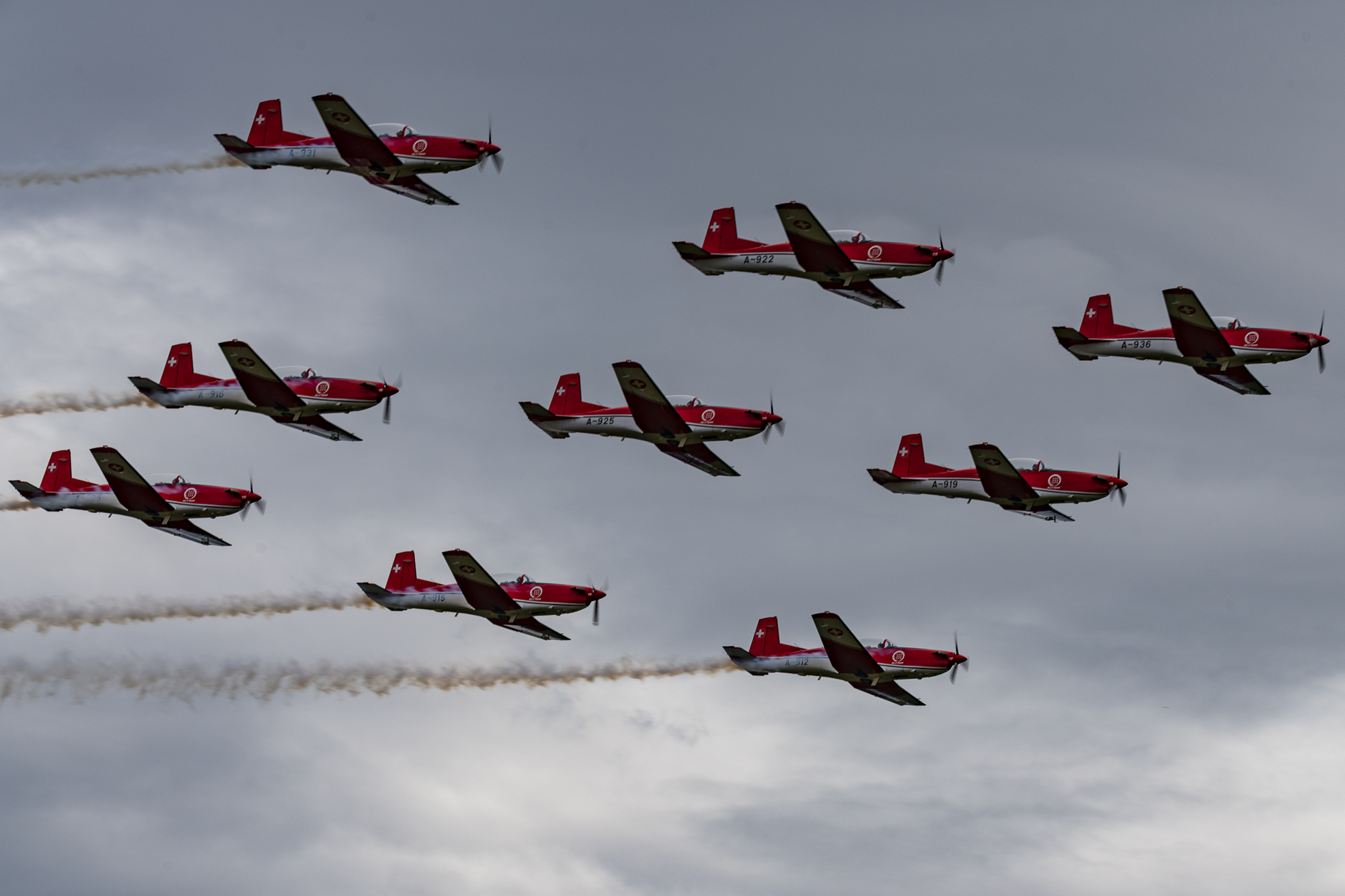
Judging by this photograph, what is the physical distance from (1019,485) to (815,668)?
46.9ft

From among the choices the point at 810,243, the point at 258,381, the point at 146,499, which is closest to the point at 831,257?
the point at 810,243

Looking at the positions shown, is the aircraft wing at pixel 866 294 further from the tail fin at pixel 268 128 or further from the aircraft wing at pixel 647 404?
the tail fin at pixel 268 128

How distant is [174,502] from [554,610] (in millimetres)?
18961

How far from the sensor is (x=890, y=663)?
102188 millimetres

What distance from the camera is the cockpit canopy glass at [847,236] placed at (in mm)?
96125

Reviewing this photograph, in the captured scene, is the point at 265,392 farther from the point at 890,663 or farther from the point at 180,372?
the point at 890,663

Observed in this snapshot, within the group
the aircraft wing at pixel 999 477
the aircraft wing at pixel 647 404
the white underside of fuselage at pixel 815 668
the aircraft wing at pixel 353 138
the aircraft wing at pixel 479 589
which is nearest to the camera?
the aircraft wing at pixel 353 138

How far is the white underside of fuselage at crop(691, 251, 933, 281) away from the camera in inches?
3777

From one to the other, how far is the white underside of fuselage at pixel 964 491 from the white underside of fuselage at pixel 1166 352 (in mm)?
6892

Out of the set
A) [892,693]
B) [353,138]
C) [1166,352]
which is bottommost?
[892,693]

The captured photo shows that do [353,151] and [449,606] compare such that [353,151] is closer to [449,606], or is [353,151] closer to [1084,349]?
[449,606]

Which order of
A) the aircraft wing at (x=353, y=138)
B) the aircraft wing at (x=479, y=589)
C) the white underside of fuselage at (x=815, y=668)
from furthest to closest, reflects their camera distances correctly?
the white underside of fuselage at (x=815, y=668), the aircraft wing at (x=479, y=589), the aircraft wing at (x=353, y=138)

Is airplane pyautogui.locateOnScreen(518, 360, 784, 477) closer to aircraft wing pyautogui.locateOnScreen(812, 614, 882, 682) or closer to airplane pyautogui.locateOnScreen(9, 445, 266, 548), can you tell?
aircraft wing pyautogui.locateOnScreen(812, 614, 882, 682)

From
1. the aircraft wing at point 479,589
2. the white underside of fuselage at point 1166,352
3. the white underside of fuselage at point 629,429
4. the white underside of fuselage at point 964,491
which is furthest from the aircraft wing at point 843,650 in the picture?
the white underside of fuselage at point 1166,352
